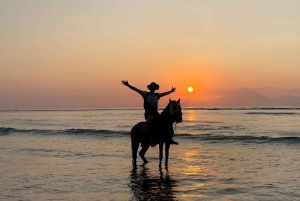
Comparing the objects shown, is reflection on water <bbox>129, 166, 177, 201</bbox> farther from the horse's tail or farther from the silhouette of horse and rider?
the horse's tail

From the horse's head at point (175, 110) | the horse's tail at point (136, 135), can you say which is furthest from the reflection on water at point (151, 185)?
the horse's head at point (175, 110)

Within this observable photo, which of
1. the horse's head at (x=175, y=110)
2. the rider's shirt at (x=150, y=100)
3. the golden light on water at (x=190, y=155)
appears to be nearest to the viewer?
the horse's head at (x=175, y=110)

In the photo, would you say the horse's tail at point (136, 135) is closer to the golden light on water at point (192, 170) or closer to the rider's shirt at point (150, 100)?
the rider's shirt at point (150, 100)

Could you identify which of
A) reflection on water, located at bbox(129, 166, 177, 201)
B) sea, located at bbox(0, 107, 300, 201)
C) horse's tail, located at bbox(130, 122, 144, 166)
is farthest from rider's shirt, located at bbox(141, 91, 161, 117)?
reflection on water, located at bbox(129, 166, 177, 201)

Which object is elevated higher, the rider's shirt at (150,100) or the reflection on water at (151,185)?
the rider's shirt at (150,100)

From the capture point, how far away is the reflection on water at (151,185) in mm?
8398

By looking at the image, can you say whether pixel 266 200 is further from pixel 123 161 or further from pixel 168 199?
pixel 123 161

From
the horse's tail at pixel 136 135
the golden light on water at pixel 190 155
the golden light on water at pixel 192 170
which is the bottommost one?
the golden light on water at pixel 190 155

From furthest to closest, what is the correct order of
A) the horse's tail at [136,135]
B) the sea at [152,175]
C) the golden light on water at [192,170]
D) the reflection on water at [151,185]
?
the horse's tail at [136,135], the golden light on water at [192,170], the sea at [152,175], the reflection on water at [151,185]

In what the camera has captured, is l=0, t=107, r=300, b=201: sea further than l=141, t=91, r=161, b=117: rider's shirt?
No

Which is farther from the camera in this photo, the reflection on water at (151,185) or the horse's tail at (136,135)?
the horse's tail at (136,135)

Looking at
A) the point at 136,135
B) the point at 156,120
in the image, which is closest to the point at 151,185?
the point at 156,120

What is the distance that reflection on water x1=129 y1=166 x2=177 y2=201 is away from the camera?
840 cm

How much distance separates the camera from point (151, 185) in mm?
9641
